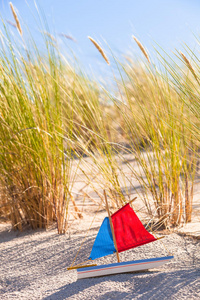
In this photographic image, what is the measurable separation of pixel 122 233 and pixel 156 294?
316 mm

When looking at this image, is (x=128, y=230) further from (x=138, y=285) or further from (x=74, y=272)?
(x=74, y=272)

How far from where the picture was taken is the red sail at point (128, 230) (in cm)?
157

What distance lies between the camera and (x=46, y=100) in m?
2.15

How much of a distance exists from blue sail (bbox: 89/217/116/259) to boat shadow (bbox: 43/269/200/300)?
4.3 inches

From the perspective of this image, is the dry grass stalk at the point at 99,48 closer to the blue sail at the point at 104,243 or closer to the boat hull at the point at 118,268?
the blue sail at the point at 104,243

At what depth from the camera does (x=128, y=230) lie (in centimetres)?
159

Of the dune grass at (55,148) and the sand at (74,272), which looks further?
the dune grass at (55,148)

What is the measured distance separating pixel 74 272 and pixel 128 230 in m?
0.36

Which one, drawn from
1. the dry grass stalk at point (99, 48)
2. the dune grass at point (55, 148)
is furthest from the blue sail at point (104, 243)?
the dry grass stalk at point (99, 48)

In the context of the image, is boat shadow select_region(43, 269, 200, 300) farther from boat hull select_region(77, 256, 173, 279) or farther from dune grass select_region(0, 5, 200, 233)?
dune grass select_region(0, 5, 200, 233)

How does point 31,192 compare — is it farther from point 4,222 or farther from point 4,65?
point 4,65

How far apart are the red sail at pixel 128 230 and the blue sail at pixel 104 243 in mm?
34

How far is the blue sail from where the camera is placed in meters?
1.55

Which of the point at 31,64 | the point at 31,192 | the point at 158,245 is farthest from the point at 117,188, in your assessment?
the point at 31,64
